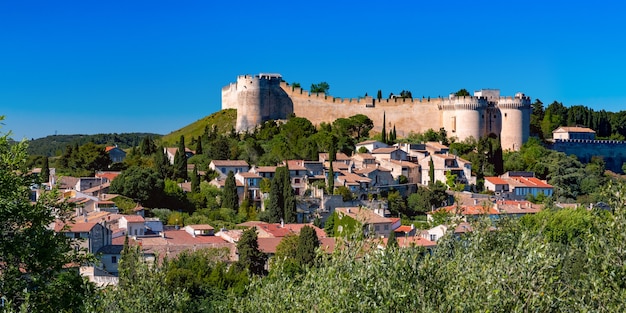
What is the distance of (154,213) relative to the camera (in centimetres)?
4391

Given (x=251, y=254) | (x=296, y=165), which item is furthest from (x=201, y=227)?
Answer: (x=296, y=165)

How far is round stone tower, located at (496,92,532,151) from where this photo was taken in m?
66.7

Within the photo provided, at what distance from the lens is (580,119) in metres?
77.5

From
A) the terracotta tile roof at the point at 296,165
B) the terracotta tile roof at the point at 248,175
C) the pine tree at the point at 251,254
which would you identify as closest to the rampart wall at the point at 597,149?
the terracotta tile roof at the point at 296,165

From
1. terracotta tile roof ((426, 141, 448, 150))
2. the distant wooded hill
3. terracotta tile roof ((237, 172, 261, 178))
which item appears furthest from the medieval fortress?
the distant wooded hill

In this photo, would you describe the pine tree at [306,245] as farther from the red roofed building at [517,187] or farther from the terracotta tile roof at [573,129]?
the terracotta tile roof at [573,129]

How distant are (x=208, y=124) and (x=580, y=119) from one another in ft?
111

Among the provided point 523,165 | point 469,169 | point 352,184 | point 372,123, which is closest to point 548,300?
point 352,184

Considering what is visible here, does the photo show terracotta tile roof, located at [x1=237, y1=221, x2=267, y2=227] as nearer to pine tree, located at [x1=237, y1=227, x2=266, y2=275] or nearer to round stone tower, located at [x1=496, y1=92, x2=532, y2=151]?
pine tree, located at [x1=237, y1=227, x2=266, y2=275]

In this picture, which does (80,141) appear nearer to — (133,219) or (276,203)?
(276,203)

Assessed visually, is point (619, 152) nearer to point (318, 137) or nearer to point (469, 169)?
point (469, 169)

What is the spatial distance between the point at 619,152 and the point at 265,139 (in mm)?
31409

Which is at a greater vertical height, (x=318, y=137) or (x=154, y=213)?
(x=318, y=137)

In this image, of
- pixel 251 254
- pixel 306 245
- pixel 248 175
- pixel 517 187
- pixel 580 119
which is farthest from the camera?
pixel 580 119
